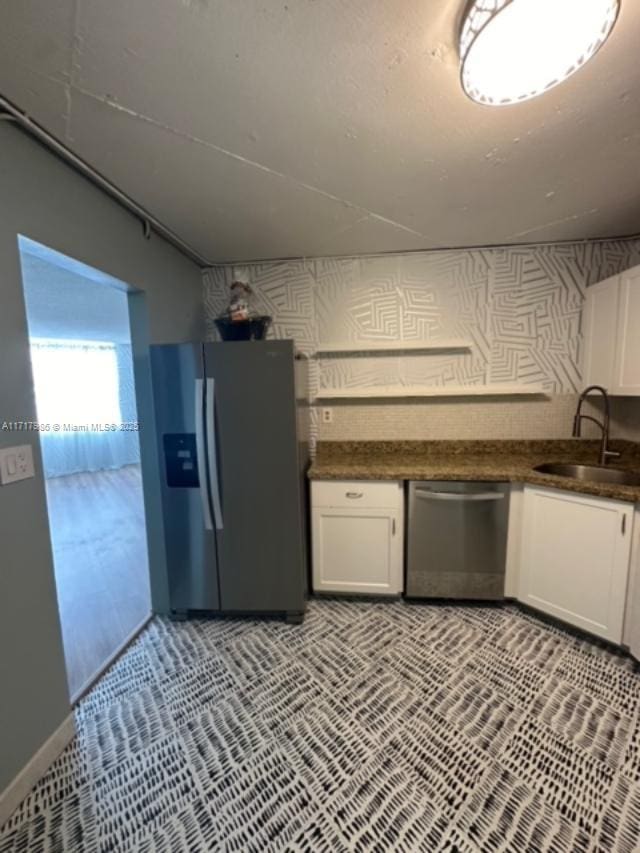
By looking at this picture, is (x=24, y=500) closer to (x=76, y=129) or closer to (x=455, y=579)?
(x=76, y=129)

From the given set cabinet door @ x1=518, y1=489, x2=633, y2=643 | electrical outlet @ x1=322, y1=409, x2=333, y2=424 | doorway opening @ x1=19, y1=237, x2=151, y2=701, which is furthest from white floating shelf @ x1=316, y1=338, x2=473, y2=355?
doorway opening @ x1=19, y1=237, x2=151, y2=701

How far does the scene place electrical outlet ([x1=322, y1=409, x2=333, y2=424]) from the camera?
2758mm

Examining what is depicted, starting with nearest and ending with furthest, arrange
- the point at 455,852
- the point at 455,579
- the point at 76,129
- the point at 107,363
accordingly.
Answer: the point at 455,852, the point at 76,129, the point at 455,579, the point at 107,363

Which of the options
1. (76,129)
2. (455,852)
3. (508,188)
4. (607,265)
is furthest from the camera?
(607,265)

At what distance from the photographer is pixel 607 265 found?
7.99ft

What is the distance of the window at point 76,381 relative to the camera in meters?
5.26

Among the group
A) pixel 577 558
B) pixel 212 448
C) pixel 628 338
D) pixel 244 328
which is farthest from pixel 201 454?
pixel 628 338

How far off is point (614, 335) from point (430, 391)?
1.14 m

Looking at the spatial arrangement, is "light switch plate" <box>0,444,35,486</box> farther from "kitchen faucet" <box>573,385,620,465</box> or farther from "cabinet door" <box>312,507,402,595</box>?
"kitchen faucet" <box>573,385,620,465</box>

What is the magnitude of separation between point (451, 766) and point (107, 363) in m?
6.62

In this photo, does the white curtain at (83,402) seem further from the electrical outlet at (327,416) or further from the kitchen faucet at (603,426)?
the kitchen faucet at (603,426)

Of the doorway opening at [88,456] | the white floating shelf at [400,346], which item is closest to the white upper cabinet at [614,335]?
the white floating shelf at [400,346]

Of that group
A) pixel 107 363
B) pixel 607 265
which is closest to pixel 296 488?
pixel 607 265

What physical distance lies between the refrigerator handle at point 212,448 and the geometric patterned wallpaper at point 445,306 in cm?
94
